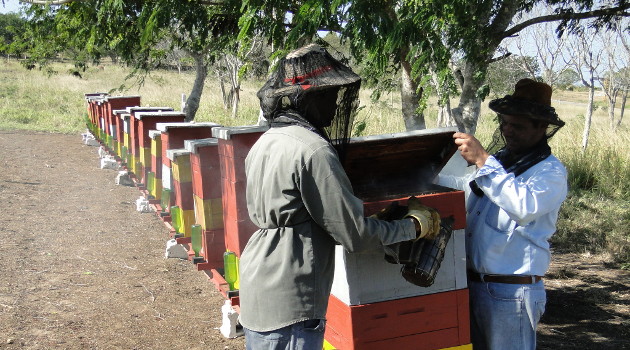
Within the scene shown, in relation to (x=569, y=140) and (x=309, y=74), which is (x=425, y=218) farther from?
(x=569, y=140)

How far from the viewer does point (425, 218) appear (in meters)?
2.19

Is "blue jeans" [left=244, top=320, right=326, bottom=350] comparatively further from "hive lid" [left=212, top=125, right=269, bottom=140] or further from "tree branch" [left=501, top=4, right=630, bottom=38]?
"tree branch" [left=501, top=4, right=630, bottom=38]

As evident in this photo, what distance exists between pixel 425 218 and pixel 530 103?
0.70 m

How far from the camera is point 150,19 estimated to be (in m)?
3.90

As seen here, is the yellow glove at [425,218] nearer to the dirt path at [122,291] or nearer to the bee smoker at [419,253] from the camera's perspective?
the bee smoker at [419,253]

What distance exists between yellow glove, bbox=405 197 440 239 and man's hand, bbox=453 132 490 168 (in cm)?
29

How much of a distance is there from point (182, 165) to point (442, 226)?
3370 millimetres

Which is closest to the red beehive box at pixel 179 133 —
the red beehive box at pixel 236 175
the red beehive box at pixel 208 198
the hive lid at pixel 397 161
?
the red beehive box at pixel 208 198

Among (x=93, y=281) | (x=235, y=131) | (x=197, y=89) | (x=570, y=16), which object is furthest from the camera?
(x=197, y=89)

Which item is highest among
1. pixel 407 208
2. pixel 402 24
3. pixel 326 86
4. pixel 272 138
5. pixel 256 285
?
pixel 402 24

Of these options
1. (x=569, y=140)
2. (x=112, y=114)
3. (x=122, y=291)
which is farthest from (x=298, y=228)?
(x=569, y=140)

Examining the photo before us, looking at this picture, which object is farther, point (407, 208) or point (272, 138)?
point (407, 208)

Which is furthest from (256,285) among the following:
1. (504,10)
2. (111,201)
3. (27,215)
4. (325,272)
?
(111,201)

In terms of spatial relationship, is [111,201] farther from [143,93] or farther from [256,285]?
[143,93]
